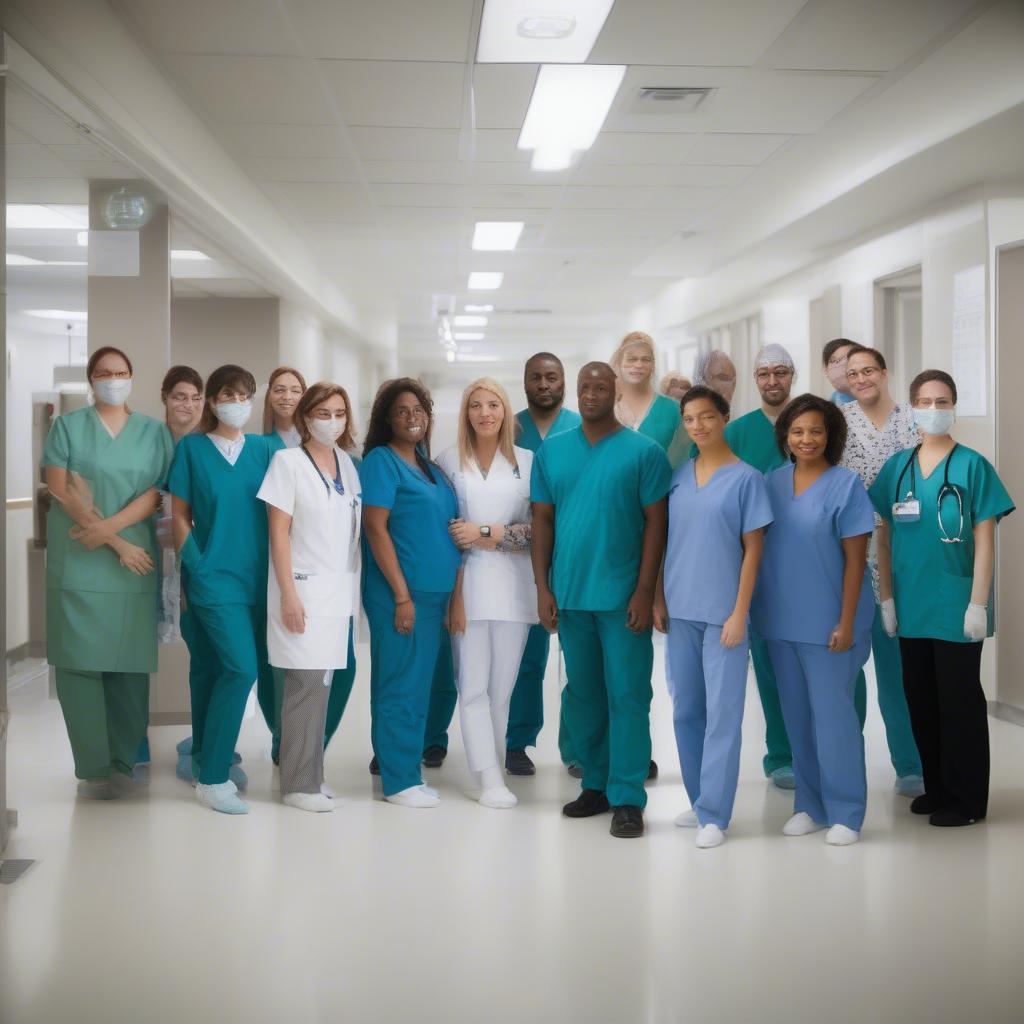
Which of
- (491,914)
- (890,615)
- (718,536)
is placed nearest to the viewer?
(491,914)

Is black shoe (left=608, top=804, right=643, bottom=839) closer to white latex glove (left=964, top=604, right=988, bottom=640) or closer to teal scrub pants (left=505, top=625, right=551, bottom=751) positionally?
teal scrub pants (left=505, top=625, right=551, bottom=751)

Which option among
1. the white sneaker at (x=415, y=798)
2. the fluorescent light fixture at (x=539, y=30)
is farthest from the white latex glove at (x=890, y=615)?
the fluorescent light fixture at (x=539, y=30)

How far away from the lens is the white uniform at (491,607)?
3721 mm

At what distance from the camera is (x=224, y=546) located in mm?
3729

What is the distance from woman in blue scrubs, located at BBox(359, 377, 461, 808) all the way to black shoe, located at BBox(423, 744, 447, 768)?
1.62ft

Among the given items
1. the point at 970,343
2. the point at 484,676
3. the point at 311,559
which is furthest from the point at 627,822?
the point at 970,343

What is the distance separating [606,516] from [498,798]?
0.99 meters

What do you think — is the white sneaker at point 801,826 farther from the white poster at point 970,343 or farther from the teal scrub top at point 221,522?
the white poster at point 970,343

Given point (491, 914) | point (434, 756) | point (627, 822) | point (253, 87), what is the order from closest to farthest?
point (491, 914)
point (627, 822)
point (434, 756)
point (253, 87)

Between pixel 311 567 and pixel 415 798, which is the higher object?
pixel 311 567

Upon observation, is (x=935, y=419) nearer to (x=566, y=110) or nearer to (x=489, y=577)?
(x=489, y=577)

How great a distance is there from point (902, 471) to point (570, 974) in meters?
1.90

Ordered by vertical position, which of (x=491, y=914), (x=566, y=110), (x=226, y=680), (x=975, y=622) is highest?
(x=566, y=110)

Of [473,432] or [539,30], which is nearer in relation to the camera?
[473,432]
